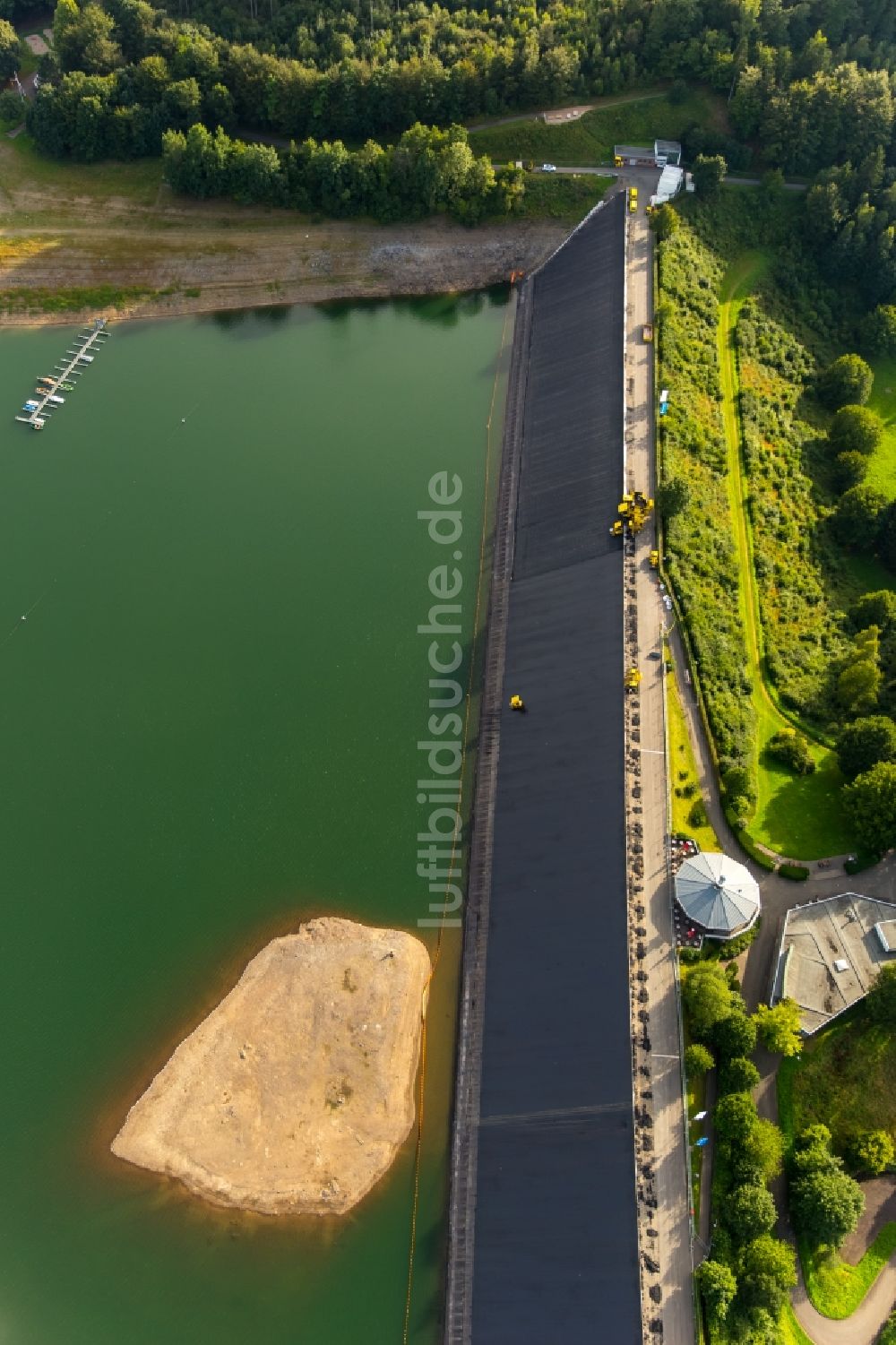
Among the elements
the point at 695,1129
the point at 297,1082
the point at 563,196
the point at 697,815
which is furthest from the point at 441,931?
the point at 563,196

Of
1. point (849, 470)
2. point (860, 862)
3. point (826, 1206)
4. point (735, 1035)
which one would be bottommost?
point (826, 1206)

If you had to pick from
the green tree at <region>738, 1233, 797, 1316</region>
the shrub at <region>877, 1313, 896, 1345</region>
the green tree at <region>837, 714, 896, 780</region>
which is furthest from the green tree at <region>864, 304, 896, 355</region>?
the shrub at <region>877, 1313, 896, 1345</region>

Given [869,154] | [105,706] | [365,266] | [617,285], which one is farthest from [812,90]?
[105,706]

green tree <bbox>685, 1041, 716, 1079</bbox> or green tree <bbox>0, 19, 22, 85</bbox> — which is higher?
green tree <bbox>0, 19, 22, 85</bbox>

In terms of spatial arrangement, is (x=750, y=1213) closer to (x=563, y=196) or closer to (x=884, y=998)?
(x=884, y=998)

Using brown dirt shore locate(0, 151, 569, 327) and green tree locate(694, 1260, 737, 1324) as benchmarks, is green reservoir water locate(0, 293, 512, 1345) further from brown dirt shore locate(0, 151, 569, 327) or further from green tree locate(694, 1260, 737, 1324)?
green tree locate(694, 1260, 737, 1324)

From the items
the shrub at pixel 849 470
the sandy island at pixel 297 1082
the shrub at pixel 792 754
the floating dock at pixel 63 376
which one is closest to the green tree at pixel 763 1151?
the sandy island at pixel 297 1082

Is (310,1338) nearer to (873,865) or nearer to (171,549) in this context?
(873,865)
